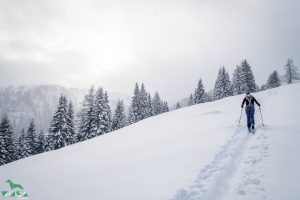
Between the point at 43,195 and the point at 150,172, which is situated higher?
the point at 150,172

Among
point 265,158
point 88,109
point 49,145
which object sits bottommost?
point 49,145

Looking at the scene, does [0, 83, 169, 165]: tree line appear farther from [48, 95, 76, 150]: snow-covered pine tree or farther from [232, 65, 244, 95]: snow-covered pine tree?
[232, 65, 244, 95]: snow-covered pine tree

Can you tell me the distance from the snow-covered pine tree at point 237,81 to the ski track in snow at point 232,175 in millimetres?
46190

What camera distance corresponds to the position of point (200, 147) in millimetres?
10609

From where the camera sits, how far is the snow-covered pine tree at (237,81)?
53084 millimetres

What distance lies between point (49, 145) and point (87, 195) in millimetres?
36103

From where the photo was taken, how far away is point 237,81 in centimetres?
5481

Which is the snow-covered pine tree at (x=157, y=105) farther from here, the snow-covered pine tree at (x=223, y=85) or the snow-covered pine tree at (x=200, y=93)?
the snow-covered pine tree at (x=223, y=85)

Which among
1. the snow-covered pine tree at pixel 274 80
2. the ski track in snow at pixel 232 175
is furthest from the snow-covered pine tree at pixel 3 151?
the snow-covered pine tree at pixel 274 80

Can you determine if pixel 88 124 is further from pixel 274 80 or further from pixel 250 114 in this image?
pixel 274 80

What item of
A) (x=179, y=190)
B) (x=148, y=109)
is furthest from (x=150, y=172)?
(x=148, y=109)

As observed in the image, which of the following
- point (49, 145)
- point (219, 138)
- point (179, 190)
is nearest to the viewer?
point (179, 190)

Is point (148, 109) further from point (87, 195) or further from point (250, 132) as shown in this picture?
point (87, 195)

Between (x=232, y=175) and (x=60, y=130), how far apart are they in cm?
3776
